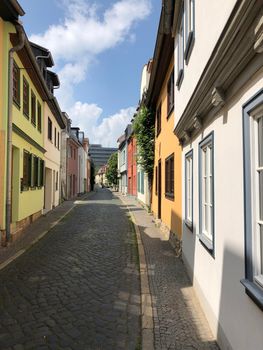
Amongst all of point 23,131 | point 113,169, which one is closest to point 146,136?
point 23,131

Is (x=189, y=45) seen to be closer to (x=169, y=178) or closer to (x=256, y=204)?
(x=256, y=204)

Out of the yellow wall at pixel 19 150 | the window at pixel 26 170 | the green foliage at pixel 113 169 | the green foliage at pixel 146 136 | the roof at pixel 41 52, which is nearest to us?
the yellow wall at pixel 19 150

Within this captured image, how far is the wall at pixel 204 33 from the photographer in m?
4.07

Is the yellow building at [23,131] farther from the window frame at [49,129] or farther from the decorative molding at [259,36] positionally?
A: the decorative molding at [259,36]

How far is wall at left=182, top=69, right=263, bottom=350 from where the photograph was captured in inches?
121

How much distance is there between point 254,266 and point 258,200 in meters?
0.53

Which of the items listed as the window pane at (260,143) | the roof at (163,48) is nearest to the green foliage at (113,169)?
the roof at (163,48)

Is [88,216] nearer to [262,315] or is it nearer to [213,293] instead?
[213,293]

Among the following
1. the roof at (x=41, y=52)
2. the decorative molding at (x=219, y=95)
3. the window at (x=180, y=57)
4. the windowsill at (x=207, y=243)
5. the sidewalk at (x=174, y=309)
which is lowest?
the sidewalk at (x=174, y=309)

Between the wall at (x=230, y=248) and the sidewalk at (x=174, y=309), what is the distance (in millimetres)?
187

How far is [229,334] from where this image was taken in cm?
358

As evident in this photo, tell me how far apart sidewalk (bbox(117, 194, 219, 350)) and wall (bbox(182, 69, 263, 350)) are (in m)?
0.19

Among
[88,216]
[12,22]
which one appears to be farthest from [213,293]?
[88,216]

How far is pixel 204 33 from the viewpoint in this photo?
518cm
